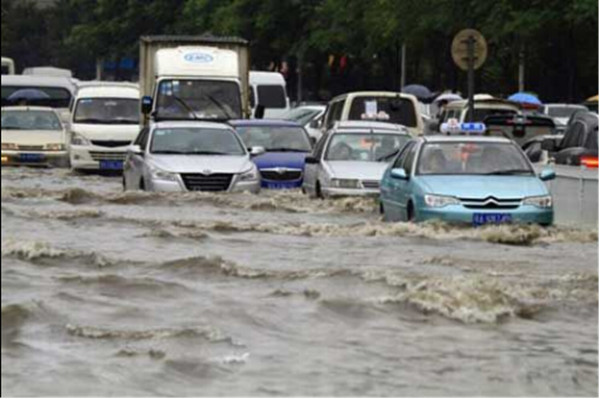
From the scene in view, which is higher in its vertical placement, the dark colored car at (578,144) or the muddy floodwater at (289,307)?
the dark colored car at (578,144)

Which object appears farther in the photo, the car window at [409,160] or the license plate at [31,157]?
the license plate at [31,157]

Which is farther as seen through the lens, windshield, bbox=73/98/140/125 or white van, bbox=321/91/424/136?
windshield, bbox=73/98/140/125

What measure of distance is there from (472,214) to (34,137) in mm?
18564

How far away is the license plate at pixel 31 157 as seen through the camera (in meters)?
35.2

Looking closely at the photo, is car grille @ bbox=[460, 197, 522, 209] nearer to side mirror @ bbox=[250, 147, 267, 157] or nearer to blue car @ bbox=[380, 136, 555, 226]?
blue car @ bbox=[380, 136, 555, 226]

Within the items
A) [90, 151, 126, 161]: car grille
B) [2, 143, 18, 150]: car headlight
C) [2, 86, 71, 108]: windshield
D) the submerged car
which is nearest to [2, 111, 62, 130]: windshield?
[2, 143, 18, 150]: car headlight

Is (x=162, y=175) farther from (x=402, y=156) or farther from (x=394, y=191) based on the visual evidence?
(x=394, y=191)

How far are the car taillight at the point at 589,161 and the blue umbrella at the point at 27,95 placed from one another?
22996 millimetres

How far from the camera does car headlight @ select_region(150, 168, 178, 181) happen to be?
23828 mm

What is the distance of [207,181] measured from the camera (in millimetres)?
23984

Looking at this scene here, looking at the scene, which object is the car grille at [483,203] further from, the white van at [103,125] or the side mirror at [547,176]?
the white van at [103,125]

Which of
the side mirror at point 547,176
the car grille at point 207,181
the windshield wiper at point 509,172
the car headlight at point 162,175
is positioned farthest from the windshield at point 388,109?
the side mirror at point 547,176

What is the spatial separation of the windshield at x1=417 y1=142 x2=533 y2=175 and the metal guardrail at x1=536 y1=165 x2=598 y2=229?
0.98 metres

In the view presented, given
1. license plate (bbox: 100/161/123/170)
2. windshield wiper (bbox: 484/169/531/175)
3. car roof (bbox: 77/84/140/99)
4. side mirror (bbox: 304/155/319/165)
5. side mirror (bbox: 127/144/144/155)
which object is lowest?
license plate (bbox: 100/161/123/170)
